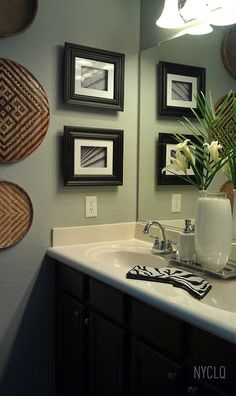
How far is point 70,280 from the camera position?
1.79m

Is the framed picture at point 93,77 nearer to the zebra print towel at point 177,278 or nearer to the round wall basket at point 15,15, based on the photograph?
the round wall basket at point 15,15

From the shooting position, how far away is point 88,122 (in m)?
2.02

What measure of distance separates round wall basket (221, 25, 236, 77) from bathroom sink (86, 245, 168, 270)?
0.91 meters

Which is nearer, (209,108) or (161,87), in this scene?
(209,108)

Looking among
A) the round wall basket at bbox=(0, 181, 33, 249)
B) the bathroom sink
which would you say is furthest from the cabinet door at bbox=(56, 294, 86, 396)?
the round wall basket at bbox=(0, 181, 33, 249)

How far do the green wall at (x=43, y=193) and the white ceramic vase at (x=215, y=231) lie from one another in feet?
2.39

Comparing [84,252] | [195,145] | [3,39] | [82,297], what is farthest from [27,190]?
[195,145]

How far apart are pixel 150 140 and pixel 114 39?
57 centimetres

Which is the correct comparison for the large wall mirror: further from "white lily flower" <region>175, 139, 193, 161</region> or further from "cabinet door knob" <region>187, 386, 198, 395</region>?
"cabinet door knob" <region>187, 386, 198, 395</region>

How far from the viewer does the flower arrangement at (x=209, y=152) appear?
1.59 m

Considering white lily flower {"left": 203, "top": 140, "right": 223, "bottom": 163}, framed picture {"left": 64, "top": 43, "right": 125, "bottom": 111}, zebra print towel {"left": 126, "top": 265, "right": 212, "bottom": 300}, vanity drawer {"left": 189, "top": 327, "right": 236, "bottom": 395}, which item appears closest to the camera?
vanity drawer {"left": 189, "top": 327, "right": 236, "bottom": 395}

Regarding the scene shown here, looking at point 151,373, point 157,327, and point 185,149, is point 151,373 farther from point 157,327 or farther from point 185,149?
point 185,149

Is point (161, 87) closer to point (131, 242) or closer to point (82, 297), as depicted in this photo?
point (131, 242)

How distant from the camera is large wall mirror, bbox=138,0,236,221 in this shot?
5.95 feet
